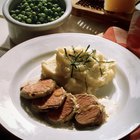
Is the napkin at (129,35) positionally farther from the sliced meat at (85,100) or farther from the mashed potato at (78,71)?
the sliced meat at (85,100)

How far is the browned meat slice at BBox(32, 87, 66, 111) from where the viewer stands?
110 cm

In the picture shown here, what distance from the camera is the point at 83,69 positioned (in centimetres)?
121

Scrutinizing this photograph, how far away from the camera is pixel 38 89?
114cm

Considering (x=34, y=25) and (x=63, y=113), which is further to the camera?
(x=34, y=25)

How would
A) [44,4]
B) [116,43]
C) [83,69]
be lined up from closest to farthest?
1. [83,69]
2. [116,43]
3. [44,4]

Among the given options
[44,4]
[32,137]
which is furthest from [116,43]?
[32,137]

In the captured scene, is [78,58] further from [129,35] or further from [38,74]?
[129,35]

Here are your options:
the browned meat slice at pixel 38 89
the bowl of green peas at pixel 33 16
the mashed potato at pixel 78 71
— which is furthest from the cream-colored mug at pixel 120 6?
the browned meat slice at pixel 38 89

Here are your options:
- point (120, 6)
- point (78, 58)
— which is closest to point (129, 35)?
point (120, 6)

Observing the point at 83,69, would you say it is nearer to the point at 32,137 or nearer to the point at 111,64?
the point at 111,64

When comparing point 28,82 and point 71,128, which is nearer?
point 71,128

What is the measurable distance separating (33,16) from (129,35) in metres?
0.38

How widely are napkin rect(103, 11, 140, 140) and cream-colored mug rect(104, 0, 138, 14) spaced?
10 centimetres

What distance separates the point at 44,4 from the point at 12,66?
37 centimetres
